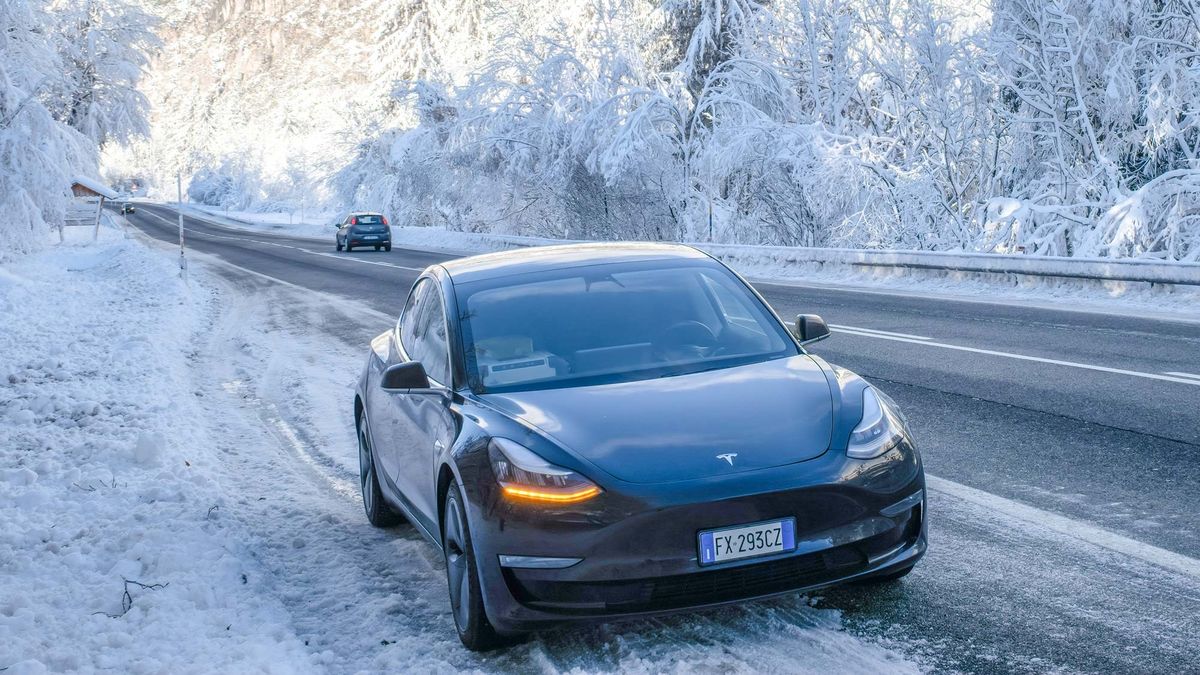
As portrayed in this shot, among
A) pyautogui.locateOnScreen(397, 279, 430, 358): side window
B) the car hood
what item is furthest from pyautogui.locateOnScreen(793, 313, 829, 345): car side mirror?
pyautogui.locateOnScreen(397, 279, 430, 358): side window

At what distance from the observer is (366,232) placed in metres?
43.6

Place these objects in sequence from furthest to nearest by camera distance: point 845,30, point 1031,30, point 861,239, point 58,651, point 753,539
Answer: point 845,30, point 861,239, point 1031,30, point 58,651, point 753,539

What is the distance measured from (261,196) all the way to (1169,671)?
134808 mm

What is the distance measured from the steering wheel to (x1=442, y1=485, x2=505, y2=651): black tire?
119 cm

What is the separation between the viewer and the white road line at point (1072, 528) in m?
4.83

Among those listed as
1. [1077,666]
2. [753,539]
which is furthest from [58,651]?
[1077,666]

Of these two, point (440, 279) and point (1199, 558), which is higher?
point (440, 279)

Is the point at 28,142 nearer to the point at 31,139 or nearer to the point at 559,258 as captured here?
the point at 31,139

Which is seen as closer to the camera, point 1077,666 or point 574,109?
point 1077,666

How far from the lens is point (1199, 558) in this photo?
486 centimetres

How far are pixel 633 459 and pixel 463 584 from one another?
830 mm

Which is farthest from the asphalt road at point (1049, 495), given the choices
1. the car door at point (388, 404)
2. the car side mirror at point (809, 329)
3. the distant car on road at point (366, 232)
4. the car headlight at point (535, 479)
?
the distant car on road at point (366, 232)

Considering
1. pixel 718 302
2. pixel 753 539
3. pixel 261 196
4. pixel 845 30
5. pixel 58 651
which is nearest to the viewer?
pixel 753 539

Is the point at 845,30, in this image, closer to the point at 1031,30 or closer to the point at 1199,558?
the point at 1031,30
